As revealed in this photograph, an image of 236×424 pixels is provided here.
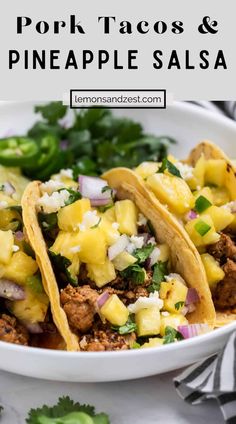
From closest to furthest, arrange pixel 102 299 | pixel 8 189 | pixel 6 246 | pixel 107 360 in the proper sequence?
pixel 107 360
pixel 102 299
pixel 6 246
pixel 8 189

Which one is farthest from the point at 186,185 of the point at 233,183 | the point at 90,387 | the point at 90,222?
the point at 90,387

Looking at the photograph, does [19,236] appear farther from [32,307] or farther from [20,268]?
[32,307]

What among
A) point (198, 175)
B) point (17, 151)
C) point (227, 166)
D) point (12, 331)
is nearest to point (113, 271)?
point (12, 331)

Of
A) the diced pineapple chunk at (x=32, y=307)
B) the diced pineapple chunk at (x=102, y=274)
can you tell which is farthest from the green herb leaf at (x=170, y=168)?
the diced pineapple chunk at (x=32, y=307)

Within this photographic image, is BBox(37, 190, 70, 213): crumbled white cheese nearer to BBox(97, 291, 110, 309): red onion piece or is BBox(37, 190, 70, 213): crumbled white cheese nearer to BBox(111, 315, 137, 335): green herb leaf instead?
BBox(97, 291, 110, 309): red onion piece

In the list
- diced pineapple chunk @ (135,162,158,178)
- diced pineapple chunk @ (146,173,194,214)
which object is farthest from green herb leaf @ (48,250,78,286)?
diced pineapple chunk @ (135,162,158,178)

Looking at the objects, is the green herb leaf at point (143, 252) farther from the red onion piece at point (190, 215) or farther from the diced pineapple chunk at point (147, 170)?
the diced pineapple chunk at point (147, 170)
